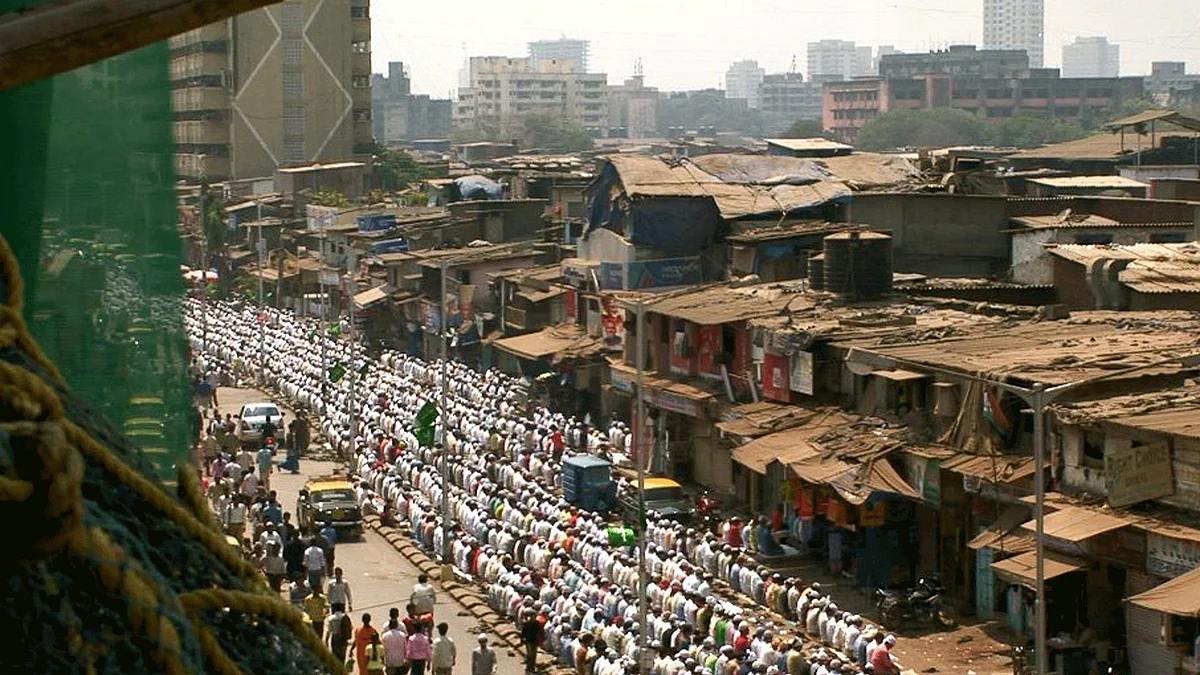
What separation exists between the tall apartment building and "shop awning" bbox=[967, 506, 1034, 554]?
208 ft

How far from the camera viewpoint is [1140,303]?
30.2 m

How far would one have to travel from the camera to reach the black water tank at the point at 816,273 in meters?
33.8

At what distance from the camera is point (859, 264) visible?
32.7 m

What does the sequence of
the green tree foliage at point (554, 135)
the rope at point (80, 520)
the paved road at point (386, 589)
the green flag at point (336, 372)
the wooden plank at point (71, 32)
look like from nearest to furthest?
the rope at point (80, 520), the wooden plank at point (71, 32), the paved road at point (386, 589), the green flag at point (336, 372), the green tree foliage at point (554, 135)

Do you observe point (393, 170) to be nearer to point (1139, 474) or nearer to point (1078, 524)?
point (1078, 524)

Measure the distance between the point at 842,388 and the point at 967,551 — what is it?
5.24 metres

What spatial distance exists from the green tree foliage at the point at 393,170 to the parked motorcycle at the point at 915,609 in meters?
66.0

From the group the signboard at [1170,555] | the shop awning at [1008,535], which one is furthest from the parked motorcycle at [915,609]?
the signboard at [1170,555]

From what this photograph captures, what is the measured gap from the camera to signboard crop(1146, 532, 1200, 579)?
19.5m

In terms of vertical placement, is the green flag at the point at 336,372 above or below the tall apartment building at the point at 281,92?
below

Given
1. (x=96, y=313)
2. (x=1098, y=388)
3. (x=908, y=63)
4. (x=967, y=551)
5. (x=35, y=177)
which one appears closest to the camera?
(x=35, y=177)

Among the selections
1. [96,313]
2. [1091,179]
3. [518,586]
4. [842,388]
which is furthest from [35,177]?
[1091,179]

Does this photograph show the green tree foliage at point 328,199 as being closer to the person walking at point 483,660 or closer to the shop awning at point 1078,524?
the person walking at point 483,660

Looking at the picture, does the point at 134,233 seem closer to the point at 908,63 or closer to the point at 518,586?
the point at 518,586
